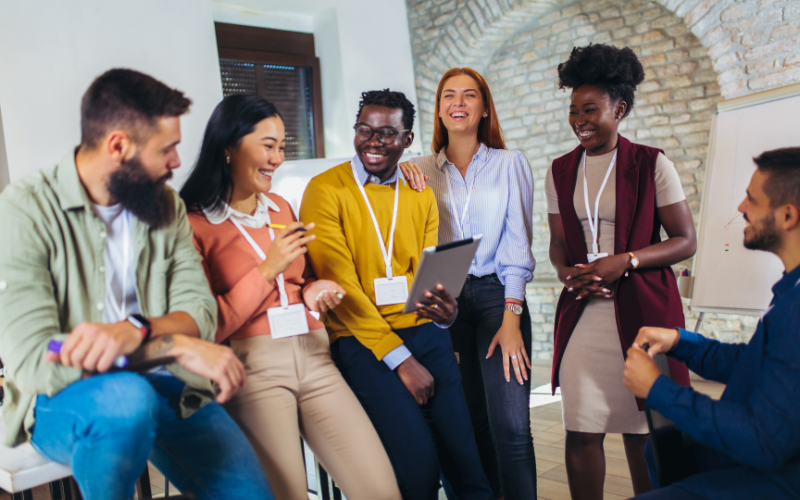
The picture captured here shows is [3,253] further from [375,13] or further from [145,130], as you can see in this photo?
A: [375,13]

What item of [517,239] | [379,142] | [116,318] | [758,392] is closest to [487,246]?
[517,239]

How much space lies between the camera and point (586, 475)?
1.96 m

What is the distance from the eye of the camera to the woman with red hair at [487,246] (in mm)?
2043

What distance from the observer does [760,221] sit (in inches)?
53.2

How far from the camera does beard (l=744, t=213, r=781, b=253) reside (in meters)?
1.33

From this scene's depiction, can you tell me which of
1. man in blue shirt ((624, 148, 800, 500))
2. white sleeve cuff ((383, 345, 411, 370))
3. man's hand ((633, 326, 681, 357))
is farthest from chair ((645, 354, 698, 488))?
white sleeve cuff ((383, 345, 411, 370))

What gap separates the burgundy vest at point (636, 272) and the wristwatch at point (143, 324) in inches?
56.3

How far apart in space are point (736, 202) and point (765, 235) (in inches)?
65.4

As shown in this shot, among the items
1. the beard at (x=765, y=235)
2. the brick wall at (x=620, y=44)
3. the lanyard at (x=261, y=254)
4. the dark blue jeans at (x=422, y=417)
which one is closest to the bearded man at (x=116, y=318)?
the lanyard at (x=261, y=254)

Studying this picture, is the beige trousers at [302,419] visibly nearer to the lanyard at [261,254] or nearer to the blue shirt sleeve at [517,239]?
the lanyard at [261,254]

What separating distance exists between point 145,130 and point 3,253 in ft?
1.21

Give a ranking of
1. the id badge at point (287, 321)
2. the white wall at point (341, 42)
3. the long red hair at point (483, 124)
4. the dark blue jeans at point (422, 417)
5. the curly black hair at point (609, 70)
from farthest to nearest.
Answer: the white wall at point (341, 42) → the long red hair at point (483, 124) → the curly black hair at point (609, 70) → the dark blue jeans at point (422, 417) → the id badge at point (287, 321)

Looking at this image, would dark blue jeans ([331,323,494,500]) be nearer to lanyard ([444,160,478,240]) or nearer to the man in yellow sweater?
the man in yellow sweater

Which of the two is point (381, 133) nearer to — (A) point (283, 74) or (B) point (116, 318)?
(B) point (116, 318)
